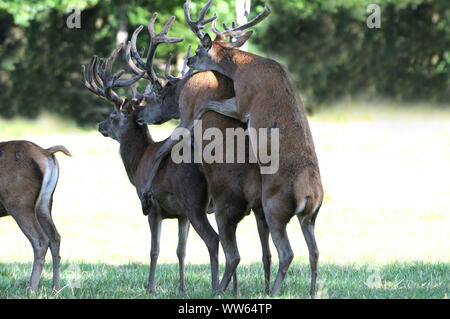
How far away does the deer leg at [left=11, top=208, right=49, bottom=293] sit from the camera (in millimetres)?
8523

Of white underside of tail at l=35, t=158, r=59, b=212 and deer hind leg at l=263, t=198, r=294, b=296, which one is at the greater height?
white underside of tail at l=35, t=158, r=59, b=212

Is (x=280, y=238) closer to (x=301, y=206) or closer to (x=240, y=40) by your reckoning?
(x=301, y=206)

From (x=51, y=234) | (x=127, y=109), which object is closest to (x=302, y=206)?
(x=51, y=234)

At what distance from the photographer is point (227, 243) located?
8.25m

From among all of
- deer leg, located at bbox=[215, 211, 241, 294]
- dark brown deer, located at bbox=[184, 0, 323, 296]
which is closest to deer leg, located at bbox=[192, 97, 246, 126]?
dark brown deer, located at bbox=[184, 0, 323, 296]

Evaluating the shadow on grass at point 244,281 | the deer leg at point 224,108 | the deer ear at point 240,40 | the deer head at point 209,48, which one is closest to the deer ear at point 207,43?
the deer head at point 209,48

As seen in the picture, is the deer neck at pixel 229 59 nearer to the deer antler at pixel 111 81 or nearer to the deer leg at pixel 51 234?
the deer antler at pixel 111 81

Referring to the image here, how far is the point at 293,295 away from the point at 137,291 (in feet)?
5.70

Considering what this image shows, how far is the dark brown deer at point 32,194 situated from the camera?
28.1ft

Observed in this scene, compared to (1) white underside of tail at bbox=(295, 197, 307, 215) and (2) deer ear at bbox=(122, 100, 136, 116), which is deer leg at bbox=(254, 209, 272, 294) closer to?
(1) white underside of tail at bbox=(295, 197, 307, 215)

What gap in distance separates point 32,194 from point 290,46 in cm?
2228

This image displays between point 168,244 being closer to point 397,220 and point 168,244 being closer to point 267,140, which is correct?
point 397,220

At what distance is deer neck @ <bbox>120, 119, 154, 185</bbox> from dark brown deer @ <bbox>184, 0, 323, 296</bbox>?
1618mm

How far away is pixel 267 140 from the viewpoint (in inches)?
309
